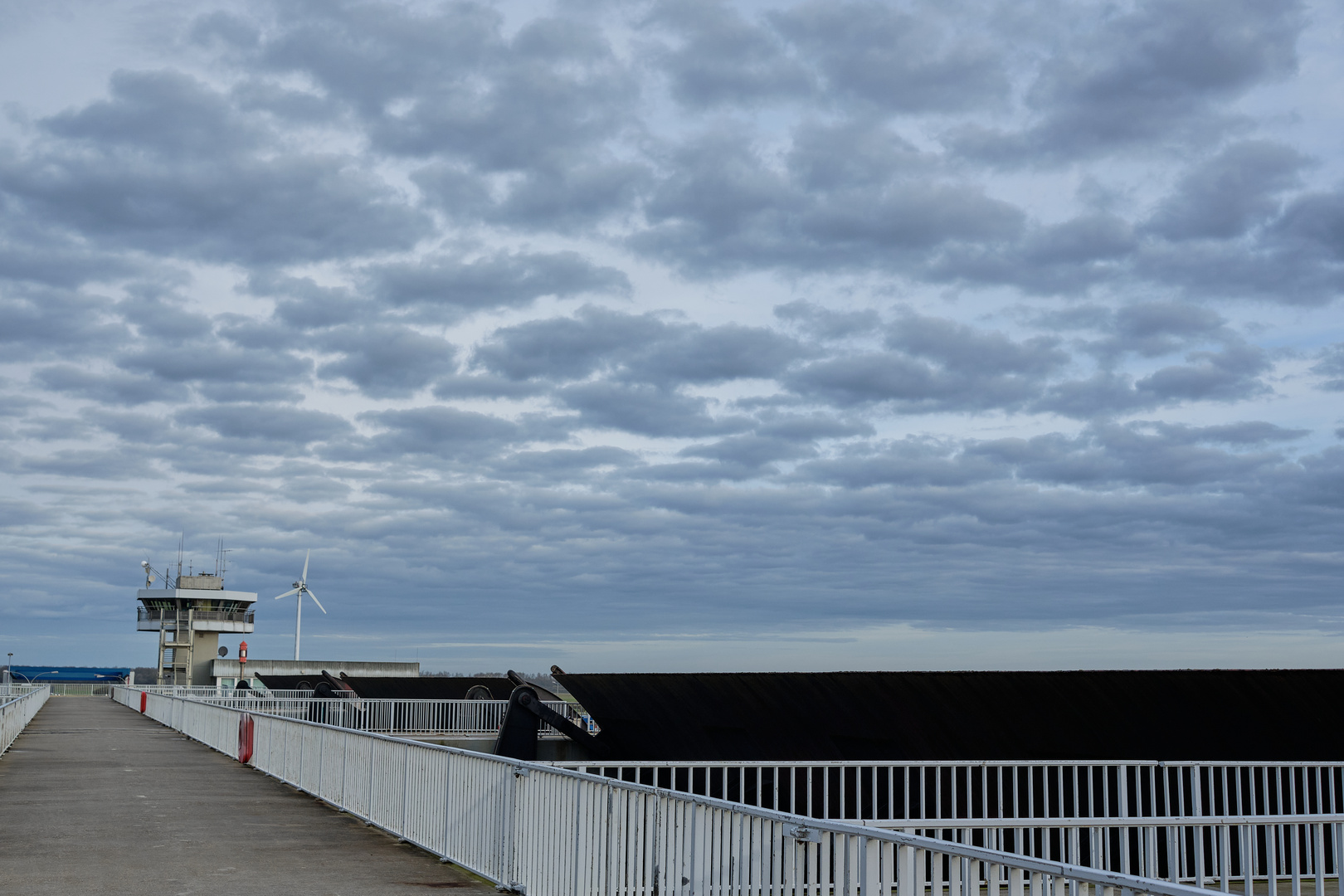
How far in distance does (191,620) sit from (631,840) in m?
88.1

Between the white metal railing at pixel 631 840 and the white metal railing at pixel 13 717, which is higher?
the white metal railing at pixel 631 840

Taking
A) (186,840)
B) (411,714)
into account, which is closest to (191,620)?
(411,714)

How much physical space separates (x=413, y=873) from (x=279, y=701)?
98.2ft

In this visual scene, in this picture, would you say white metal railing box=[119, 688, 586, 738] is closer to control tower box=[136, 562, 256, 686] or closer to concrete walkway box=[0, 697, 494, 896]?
concrete walkway box=[0, 697, 494, 896]

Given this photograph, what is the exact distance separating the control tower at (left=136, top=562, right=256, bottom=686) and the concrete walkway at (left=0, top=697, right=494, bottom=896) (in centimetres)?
6890

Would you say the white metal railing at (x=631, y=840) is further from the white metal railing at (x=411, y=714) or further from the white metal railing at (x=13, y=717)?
the white metal railing at (x=411, y=714)

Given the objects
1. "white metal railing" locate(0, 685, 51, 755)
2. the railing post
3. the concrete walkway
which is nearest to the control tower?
"white metal railing" locate(0, 685, 51, 755)

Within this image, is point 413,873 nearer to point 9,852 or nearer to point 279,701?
point 9,852

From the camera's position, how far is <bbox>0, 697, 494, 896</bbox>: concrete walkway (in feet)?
37.7

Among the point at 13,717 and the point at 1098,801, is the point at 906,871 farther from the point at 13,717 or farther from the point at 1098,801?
the point at 13,717

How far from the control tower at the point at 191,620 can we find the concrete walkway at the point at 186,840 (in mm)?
68900

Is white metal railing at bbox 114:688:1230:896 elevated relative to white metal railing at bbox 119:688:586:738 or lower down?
elevated

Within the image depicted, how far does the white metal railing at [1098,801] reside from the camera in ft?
31.5

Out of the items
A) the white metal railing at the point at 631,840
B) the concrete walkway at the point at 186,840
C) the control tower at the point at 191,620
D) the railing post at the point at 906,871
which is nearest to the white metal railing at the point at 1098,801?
the white metal railing at the point at 631,840
